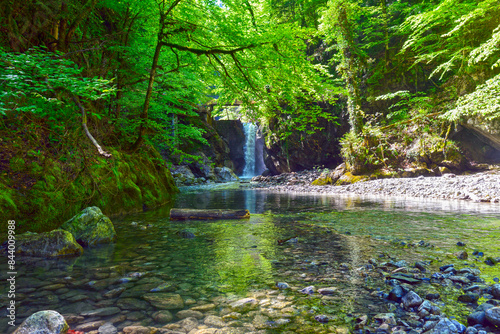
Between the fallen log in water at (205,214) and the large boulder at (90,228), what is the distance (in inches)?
83.2

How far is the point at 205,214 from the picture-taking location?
22.6ft

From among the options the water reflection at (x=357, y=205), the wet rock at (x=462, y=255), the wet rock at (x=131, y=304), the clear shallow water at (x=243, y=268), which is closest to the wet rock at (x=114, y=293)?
the clear shallow water at (x=243, y=268)

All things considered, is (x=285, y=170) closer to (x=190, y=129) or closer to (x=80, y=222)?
(x=190, y=129)

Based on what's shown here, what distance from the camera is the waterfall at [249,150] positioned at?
44.0 m

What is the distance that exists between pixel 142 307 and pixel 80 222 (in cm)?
329

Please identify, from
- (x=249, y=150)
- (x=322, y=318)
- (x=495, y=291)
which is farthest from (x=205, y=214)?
(x=249, y=150)

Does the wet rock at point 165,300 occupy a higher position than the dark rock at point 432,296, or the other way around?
the dark rock at point 432,296

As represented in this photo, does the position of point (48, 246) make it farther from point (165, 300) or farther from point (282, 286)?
point (282, 286)

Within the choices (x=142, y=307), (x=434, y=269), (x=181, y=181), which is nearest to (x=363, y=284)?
(x=434, y=269)

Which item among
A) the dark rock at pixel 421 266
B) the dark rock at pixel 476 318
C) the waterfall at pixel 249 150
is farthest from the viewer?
the waterfall at pixel 249 150

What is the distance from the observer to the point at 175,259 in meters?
3.56

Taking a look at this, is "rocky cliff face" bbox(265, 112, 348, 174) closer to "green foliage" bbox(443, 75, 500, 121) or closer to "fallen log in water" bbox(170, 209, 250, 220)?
"green foliage" bbox(443, 75, 500, 121)

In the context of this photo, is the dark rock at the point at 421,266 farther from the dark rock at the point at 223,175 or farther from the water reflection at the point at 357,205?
the dark rock at the point at 223,175

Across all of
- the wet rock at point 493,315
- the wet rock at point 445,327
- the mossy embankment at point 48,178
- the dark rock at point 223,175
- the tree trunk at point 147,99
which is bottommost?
the dark rock at point 223,175
